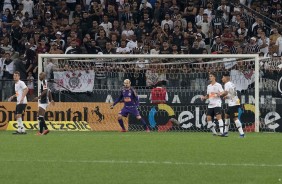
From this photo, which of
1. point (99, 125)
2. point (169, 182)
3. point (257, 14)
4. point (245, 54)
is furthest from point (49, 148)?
point (257, 14)

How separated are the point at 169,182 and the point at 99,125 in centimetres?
1867

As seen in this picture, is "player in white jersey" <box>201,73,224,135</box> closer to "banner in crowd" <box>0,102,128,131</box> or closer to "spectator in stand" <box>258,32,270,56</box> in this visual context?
"banner in crowd" <box>0,102,128,131</box>

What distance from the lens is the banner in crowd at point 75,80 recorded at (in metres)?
31.7

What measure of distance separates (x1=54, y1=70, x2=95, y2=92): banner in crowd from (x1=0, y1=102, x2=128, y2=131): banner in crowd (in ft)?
2.18

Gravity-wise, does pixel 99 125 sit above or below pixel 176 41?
below

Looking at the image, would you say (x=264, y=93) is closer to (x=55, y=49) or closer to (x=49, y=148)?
(x=55, y=49)

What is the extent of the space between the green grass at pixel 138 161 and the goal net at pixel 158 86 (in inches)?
280

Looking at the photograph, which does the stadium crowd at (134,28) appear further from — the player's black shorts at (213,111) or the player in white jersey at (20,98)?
the player's black shorts at (213,111)

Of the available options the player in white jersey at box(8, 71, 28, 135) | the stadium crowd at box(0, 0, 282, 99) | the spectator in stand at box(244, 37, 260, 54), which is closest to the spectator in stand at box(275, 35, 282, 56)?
the stadium crowd at box(0, 0, 282, 99)

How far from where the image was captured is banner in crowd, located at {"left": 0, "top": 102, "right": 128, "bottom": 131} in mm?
31188

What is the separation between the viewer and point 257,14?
34.3 m

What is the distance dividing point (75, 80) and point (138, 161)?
622 inches

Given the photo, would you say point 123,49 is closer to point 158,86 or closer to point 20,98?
point 158,86

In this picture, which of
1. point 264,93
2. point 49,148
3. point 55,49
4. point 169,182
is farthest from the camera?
point 55,49
